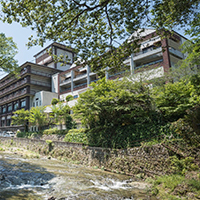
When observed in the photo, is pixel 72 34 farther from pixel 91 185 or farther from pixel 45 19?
pixel 91 185

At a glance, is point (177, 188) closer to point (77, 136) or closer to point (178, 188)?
point (178, 188)

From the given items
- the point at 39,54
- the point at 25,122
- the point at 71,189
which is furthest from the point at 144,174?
the point at 39,54

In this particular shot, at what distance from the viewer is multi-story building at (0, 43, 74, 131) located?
41725 mm

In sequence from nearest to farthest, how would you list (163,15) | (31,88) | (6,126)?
(163,15) → (31,88) → (6,126)

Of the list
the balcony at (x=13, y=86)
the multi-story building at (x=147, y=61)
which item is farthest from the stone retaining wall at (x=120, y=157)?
the balcony at (x=13, y=86)

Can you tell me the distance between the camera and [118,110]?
14828 millimetres

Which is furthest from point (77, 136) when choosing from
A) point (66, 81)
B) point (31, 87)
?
point (31, 87)

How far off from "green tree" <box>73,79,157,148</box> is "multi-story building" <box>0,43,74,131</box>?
26.0m

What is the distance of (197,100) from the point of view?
10.5 meters

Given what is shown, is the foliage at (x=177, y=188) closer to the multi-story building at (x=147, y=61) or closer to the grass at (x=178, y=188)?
the grass at (x=178, y=188)

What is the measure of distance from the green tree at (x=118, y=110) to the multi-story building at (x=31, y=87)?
25973mm

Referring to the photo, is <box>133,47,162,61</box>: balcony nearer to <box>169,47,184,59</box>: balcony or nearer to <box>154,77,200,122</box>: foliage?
<box>169,47,184,59</box>: balcony

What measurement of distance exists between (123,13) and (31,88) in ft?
131

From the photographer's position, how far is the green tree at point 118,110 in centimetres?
1330
